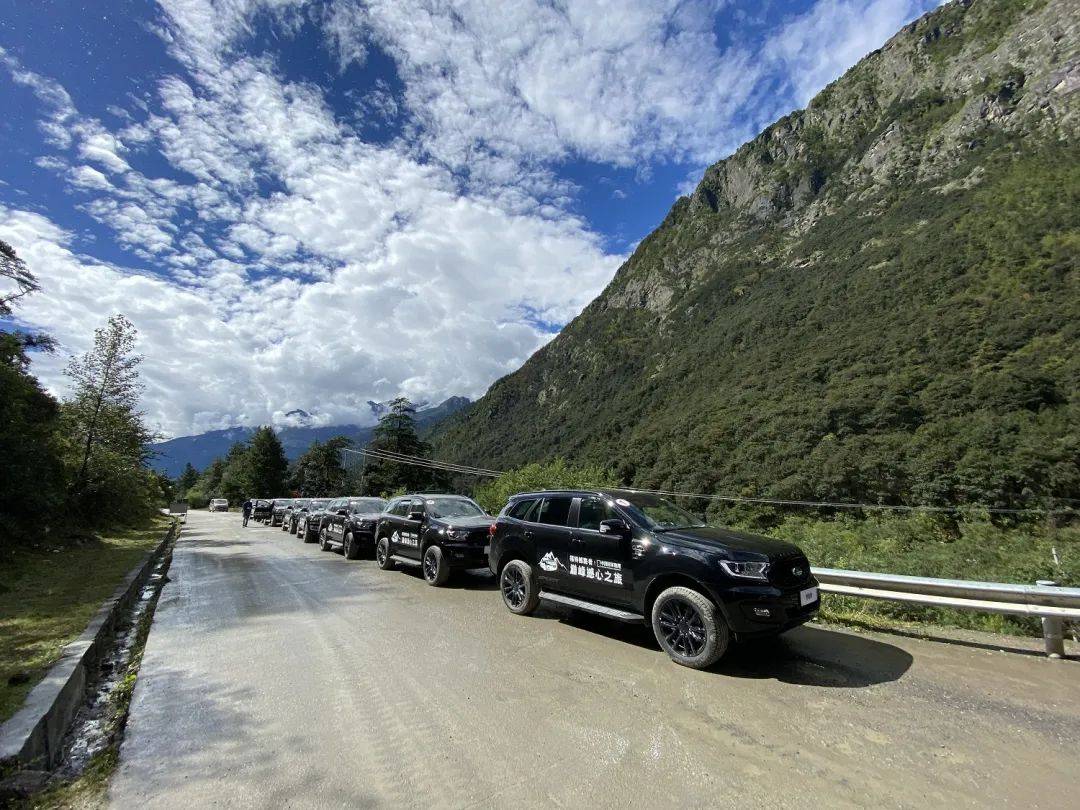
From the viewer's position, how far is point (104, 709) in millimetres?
4438

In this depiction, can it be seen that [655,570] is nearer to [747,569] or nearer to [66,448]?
[747,569]

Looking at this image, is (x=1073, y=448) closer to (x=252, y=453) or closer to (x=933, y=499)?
(x=933, y=499)

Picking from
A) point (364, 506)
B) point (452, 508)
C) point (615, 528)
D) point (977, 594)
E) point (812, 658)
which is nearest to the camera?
point (812, 658)

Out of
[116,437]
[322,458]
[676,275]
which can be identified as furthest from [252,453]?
[676,275]

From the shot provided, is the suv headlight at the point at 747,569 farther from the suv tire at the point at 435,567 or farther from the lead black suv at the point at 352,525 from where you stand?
the lead black suv at the point at 352,525

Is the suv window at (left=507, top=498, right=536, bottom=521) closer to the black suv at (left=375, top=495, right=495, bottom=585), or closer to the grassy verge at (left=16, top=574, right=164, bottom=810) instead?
the black suv at (left=375, top=495, right=495, bottom=585)

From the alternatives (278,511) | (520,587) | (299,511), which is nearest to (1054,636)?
(520,587)

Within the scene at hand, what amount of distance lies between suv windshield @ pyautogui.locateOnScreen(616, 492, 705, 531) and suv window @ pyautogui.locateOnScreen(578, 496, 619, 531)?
19 cm

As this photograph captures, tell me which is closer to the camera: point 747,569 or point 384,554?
point 747,569

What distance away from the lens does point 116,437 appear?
21781 millimetres

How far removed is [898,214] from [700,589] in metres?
126

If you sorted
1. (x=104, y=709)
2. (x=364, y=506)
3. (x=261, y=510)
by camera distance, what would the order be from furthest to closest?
(x=261, y=510) < (x=364, y=506) < (x=104, y=709)

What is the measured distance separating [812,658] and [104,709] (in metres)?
6.46

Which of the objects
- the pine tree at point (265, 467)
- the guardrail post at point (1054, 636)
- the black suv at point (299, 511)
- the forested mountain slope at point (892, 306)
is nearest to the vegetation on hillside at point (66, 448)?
the black suv at point (299, 511)
